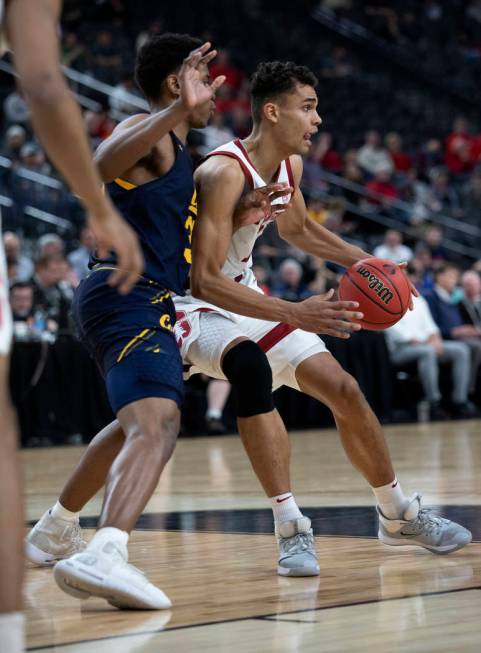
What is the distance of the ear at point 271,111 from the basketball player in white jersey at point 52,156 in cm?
211

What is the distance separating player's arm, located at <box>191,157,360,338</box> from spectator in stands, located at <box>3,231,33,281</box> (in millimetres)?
6854

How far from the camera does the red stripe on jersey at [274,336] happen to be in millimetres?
4477

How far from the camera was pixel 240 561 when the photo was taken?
170 inches

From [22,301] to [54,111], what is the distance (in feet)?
27.7

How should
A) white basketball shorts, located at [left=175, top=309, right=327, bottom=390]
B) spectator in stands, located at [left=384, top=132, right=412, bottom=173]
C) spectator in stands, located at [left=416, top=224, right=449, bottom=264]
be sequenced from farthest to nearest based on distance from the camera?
spectator in stands, located at [left=384, top=132, right=412, bottom=173], spectator in stands, located at [left=416, top=224, right=449, bottom=264], white basketball shorts, located at [left=175, top=309, right=327, bottom=390]

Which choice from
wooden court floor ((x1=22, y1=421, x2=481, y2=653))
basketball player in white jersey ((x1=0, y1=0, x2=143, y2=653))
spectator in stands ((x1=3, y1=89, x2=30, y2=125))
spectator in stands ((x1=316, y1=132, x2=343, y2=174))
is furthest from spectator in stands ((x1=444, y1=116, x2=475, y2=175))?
basketball player in white jersey ((x1=0, y1=0, x2=143, y2=653))

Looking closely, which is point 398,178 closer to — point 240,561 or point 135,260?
point 240,561

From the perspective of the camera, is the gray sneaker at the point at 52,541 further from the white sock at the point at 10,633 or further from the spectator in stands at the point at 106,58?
the spectator in stands at the point at 106,58

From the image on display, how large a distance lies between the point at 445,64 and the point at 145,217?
732 inches

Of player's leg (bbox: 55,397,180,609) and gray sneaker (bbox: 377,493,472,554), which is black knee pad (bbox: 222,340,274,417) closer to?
player's leg (bbox: 55,397,180,609)

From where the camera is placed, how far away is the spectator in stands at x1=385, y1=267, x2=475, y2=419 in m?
12.9

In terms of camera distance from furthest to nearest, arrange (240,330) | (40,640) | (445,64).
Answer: (445,64) < (240,330) < (40,640)

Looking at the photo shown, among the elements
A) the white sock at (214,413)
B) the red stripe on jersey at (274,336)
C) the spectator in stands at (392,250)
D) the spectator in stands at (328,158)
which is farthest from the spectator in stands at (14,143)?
the red stripe on jersey at (274,336)

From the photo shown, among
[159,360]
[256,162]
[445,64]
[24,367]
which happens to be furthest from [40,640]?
[445,64]
